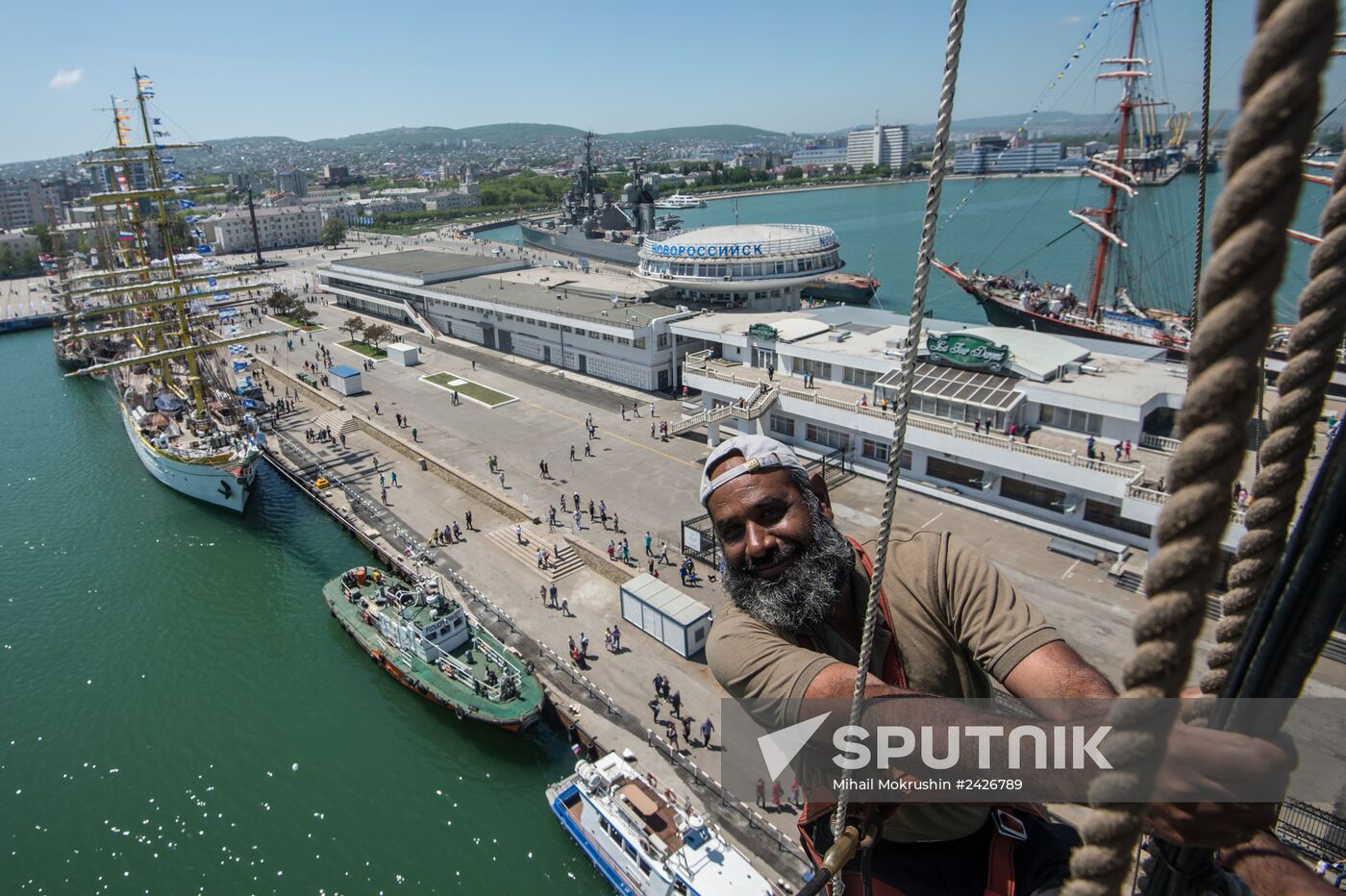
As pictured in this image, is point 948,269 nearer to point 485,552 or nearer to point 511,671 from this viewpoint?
point 485,552

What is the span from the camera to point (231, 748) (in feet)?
68.4

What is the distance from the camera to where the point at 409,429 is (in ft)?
132

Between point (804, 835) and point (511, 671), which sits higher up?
point (804, 835)

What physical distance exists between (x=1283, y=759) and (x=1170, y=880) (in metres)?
0.67

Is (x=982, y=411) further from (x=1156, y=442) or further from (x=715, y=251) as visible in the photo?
(x=715, y=251)

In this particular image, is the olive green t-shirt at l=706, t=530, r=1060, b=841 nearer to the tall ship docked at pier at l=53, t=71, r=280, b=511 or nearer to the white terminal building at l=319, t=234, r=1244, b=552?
the white terminal building at l=319, t=234, r=1244, b=552

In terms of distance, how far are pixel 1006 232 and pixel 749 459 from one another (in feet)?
371

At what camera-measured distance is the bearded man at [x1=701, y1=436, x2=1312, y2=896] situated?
345 cm

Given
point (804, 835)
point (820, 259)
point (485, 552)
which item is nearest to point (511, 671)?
point (485, 552)

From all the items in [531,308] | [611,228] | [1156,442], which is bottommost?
[1156,442]

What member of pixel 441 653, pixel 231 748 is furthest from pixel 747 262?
pixel 231 748

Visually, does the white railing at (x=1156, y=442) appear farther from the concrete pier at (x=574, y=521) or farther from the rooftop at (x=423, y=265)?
the rooftop at (x=423, y=265)

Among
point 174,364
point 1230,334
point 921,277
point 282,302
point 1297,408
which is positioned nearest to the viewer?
point 1230,334

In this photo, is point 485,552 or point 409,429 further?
point 409,429
